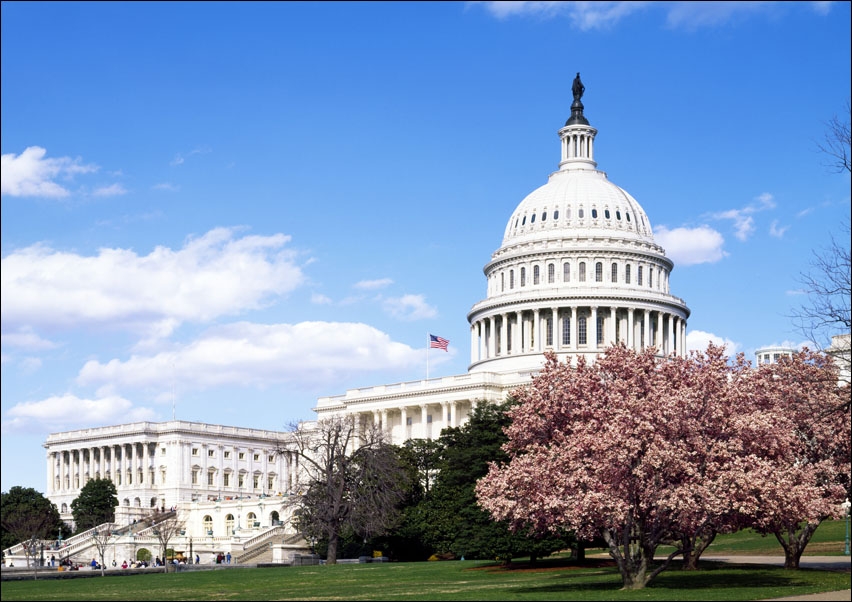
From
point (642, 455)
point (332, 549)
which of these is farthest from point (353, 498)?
point (642, 455)

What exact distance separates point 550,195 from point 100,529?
63.9 m

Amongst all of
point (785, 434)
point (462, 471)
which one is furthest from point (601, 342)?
point (785, 434)

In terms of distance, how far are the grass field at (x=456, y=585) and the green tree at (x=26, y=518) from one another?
6719 centimetres

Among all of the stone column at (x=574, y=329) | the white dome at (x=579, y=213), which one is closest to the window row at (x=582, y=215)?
the white dome at (x=579, y=213)

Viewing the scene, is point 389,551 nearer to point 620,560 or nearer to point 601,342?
point 620,560

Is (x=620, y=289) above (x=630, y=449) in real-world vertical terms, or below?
above

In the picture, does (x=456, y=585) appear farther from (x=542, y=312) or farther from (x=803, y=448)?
(x=542, y=312)

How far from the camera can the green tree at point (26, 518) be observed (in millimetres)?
137250

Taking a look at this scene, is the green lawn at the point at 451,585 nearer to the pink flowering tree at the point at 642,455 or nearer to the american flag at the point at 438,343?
the pink flowering tree at the point at 642,455

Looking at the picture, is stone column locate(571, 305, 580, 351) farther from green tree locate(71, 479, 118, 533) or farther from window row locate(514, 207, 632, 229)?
green tree locate(71, 479, 118, 533)

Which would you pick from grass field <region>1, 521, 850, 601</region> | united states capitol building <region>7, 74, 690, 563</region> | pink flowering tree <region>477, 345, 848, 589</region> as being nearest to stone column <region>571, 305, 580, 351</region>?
united states capitol building <region>7, 74, 690, 563</region>

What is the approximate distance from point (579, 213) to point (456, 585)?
10479 centimetres

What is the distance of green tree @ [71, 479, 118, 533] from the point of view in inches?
6191

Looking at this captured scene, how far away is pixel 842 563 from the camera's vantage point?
65.4 metres
